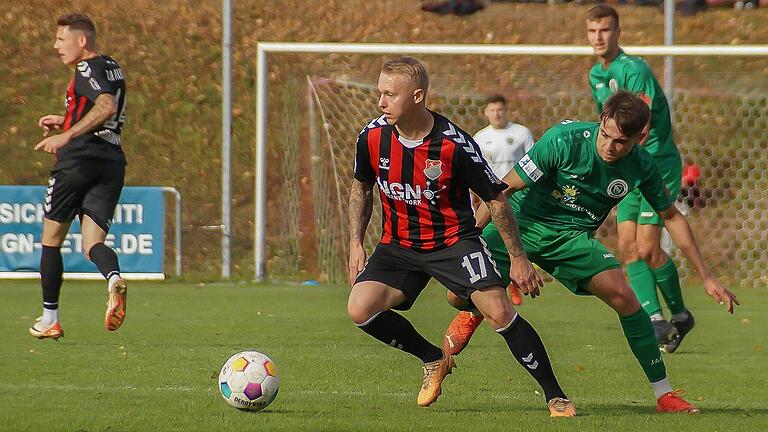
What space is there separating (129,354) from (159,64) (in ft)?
41.9

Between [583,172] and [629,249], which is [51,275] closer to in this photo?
[629,249]

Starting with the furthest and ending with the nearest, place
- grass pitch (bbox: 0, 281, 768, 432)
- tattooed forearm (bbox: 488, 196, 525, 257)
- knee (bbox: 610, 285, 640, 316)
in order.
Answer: knee (bbox: 610, 285, 640, 316) → tattooed forearm (bbox: 488, 196, 525, 257) → grass pitch (bbox: 0, 281, 768, 432)

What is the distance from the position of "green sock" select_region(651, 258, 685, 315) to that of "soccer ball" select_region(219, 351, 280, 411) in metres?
3.41

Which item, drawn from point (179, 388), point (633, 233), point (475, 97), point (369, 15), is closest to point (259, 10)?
point (369, 15)

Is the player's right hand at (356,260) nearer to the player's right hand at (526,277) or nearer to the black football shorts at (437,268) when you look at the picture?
the black football shorts at (437,268)

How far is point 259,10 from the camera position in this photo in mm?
21766

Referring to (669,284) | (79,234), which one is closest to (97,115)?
(669,284)

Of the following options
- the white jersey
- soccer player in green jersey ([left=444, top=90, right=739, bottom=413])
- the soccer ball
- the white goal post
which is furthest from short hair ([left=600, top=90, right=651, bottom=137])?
the white goal post

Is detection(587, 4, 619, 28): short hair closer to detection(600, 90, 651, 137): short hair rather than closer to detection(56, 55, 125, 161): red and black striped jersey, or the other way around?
detection(600, 90, 651, 137): short hair

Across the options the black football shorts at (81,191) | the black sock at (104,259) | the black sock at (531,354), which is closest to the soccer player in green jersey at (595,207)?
the black sock at (531,354)

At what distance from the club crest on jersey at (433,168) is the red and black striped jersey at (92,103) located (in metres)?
3.34

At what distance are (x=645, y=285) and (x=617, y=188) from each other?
2360 millimetres

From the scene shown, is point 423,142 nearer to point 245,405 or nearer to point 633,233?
point 245,405

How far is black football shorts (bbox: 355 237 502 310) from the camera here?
6090 mm
